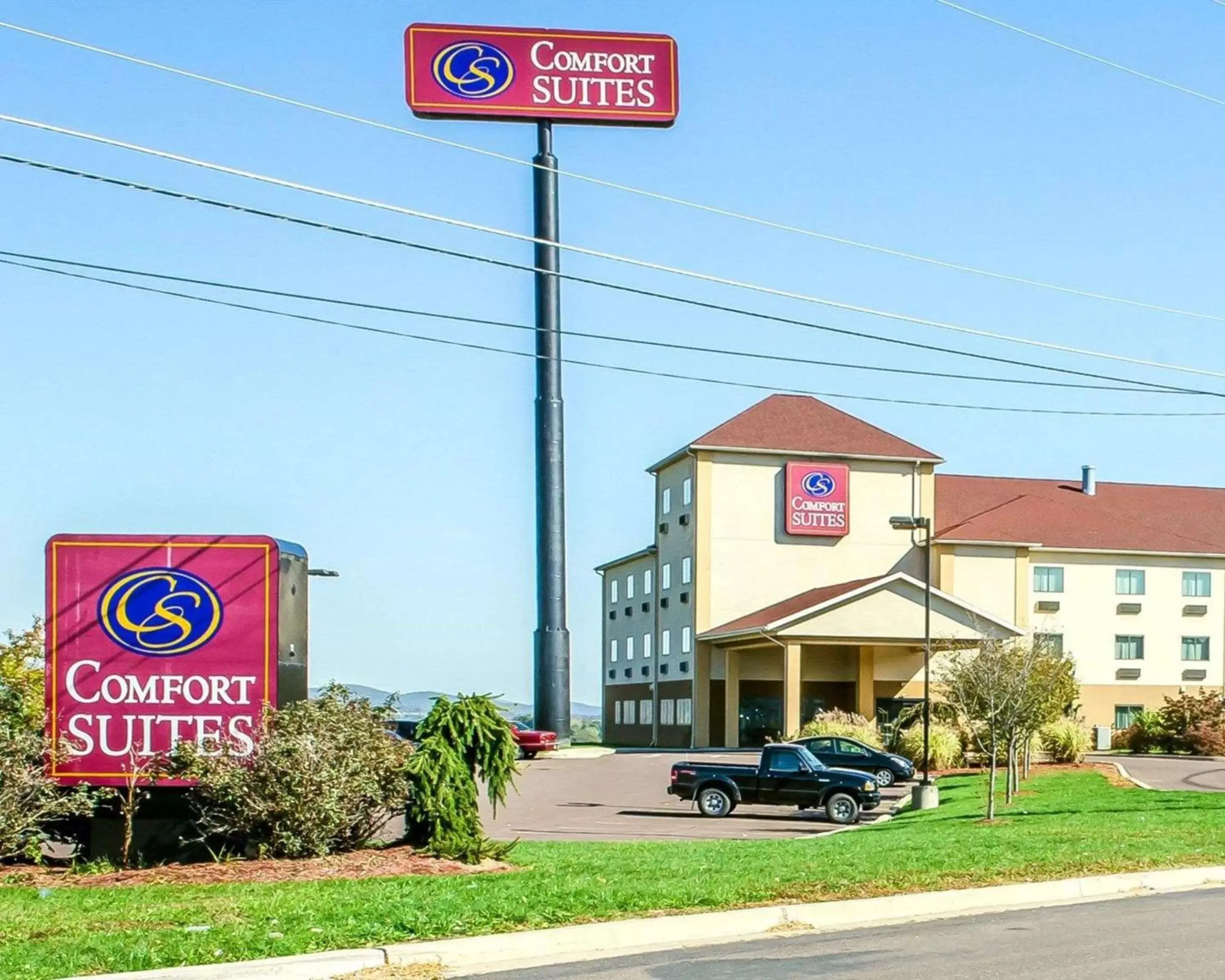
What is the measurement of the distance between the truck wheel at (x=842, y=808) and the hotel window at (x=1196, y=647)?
46603mm

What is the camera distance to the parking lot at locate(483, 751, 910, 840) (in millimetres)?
26172

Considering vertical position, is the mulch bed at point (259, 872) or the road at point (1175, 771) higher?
the mulch bed at point (259, 872)

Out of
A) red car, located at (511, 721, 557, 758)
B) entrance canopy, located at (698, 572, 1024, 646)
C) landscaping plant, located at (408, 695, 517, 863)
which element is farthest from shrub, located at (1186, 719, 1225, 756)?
landscaping plant, located at (408, 695, 517, 863)

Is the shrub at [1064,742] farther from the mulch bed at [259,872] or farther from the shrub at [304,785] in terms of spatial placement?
the mulch bed at [259,872]

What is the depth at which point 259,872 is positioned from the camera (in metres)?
14.1

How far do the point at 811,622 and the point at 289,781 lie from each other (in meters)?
44.0

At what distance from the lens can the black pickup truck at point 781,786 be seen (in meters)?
29.7

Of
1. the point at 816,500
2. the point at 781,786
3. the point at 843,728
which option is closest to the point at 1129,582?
A: the point at 816,500

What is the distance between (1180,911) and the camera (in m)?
13.1

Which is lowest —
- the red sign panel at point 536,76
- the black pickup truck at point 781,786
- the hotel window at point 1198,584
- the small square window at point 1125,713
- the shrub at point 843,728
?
the small square window at point 1125,713

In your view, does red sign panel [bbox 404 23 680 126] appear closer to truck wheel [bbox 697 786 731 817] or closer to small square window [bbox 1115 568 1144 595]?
truck wheel [bbox 697 786 731 817]

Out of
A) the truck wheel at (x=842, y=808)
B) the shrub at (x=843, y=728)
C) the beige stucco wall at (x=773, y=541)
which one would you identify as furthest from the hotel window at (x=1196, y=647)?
the truck wheel at (x=842, y=808)

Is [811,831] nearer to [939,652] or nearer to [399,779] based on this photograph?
[399,779]

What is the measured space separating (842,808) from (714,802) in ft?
8.39
